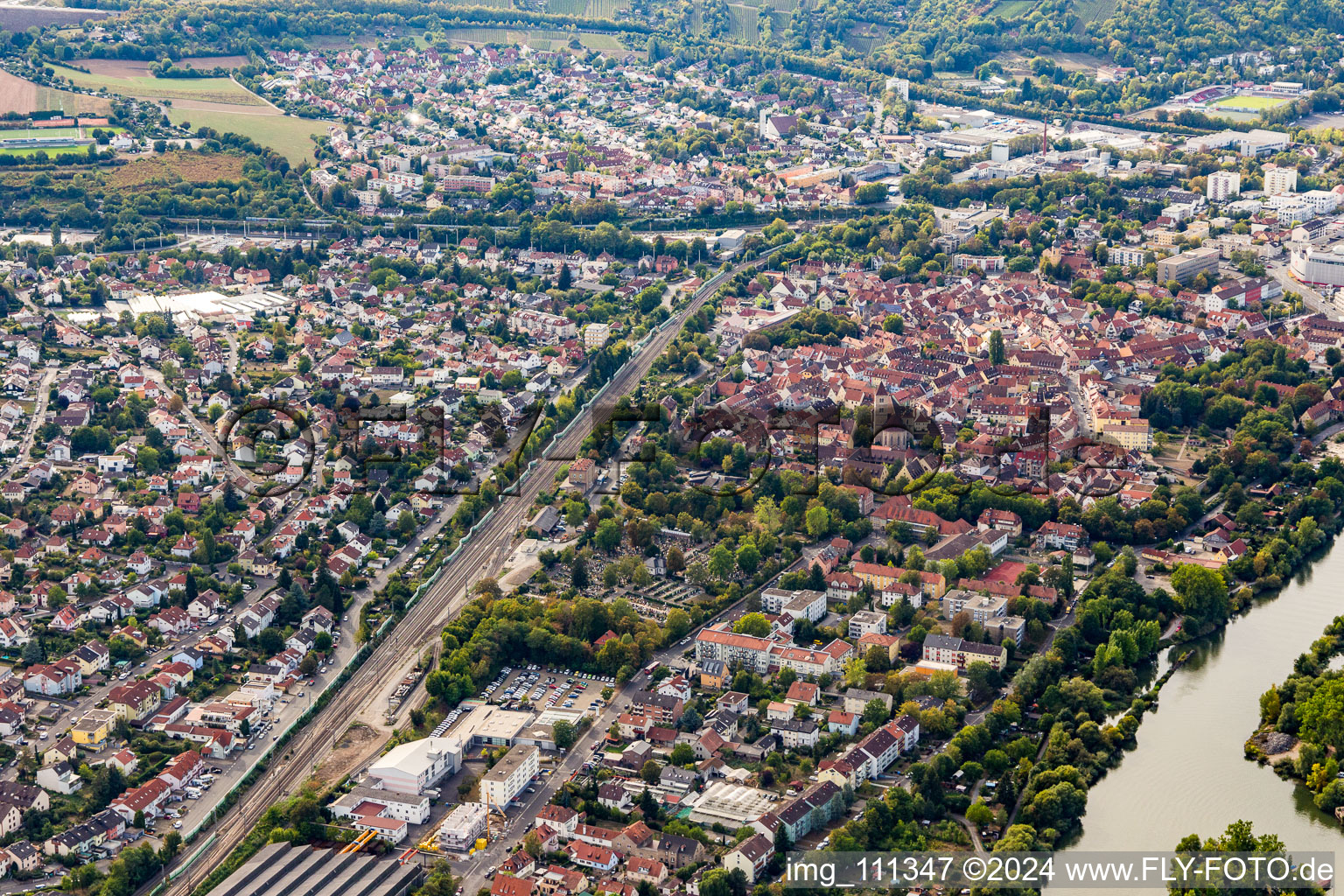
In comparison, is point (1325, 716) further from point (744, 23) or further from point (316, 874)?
point (744, 23)

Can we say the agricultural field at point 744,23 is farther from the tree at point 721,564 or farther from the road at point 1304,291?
the tree at point 721,564

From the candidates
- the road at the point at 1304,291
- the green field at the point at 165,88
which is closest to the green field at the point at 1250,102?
the road at the point at 1304,291

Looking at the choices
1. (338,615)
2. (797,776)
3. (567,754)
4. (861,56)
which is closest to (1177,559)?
(797,776)

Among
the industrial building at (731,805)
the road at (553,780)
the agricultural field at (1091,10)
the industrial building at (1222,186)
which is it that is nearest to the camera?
the road at (553,780)

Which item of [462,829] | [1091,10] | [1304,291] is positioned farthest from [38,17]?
[462,829]

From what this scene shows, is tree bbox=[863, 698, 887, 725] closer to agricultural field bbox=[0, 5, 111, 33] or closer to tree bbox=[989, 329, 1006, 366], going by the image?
Result: tree bbox=[989, 329, 1006, 366]
